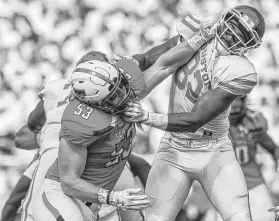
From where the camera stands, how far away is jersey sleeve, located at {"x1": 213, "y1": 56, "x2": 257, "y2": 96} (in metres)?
3.46

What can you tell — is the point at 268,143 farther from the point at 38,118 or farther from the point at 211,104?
the point at 211,104

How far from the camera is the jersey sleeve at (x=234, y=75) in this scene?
3.46 metres

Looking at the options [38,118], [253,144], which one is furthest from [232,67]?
[253,144]

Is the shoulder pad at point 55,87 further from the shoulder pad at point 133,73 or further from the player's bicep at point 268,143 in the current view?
the player's bicep at point 268,143

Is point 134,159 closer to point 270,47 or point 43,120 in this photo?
point 43,120

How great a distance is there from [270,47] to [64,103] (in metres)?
3.77

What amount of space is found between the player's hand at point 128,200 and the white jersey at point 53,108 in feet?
3.17

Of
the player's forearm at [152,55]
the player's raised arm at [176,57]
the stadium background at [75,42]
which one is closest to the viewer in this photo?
the player's raised arm at [176,57]

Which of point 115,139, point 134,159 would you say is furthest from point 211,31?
point 134,159

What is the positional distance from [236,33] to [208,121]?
1.53 ft

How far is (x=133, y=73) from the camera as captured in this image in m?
3.60

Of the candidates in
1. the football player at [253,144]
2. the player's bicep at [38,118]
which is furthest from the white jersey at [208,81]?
the football player at [253,144]

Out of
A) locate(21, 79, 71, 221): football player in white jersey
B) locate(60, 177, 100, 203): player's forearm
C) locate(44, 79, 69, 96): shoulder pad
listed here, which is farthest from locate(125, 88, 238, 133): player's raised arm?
locate(44, 79, 69, 96): shoulder pad

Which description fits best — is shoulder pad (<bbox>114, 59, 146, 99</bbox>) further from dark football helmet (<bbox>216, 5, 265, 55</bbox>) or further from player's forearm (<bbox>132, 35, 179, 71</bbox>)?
dark football helmet (<bbox>216, 5, 265, 55</bbox>)
